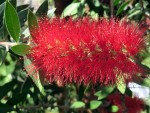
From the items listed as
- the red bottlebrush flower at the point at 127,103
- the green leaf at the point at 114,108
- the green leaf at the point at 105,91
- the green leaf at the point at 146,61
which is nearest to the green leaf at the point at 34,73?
the green leaf at the point at 146,61

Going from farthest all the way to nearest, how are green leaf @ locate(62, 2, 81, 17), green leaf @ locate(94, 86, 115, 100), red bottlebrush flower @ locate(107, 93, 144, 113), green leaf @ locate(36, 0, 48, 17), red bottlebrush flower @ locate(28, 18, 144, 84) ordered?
green leaf @ locate(62, 2, 81, 17), red bottlebrush flower @ locate(107, 93, 144, 113), green leaf @ locate(94, 86, 115, 100), green leaf @ locate(36, 0, 48, 17), red bottlebrush flower @ locate(28, 18, 144, 84)

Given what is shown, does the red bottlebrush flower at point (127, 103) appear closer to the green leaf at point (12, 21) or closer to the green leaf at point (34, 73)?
the green leaf at point (34, 73)

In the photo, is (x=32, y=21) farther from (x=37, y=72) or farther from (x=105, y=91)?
(x=105, y=91)

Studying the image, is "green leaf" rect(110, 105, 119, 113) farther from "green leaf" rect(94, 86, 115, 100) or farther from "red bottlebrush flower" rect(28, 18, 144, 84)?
"red bottlebrush flower" rect(28, 18, 144, 84)

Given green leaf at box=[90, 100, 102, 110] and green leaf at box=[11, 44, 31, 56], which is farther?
green leaf at box=[90, 100, 102, 110]

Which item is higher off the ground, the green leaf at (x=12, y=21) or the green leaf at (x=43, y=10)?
the green leaf at (x=43, y=10)

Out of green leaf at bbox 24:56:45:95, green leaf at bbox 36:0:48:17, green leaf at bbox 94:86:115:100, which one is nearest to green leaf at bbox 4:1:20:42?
green leaf at bbox 24:56:45:95

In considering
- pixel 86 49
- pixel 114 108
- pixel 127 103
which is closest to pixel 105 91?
pixel 127 103
